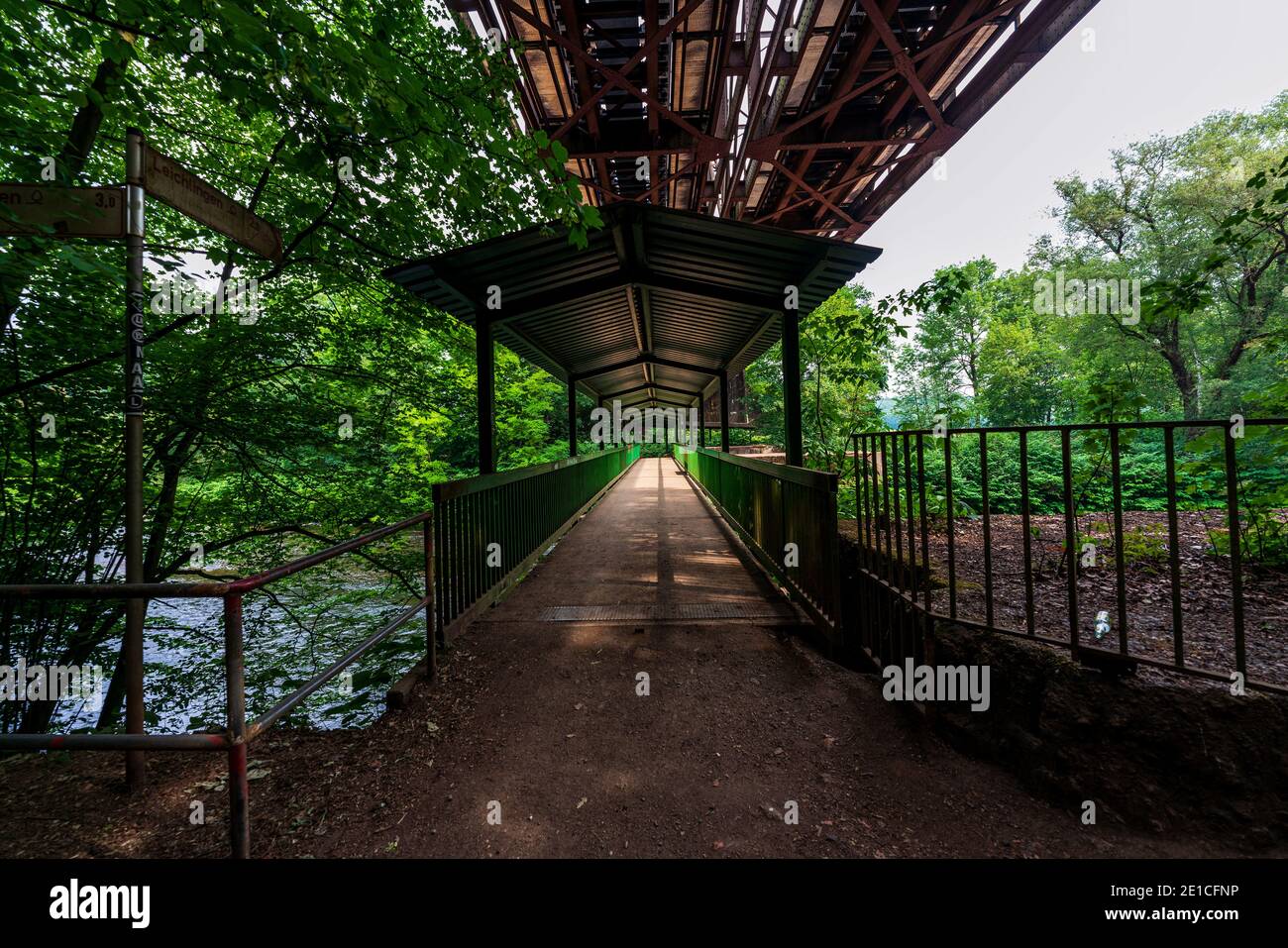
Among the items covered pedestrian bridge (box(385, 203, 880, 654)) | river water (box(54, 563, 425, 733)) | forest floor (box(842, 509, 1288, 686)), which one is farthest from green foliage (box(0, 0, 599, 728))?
forest floor (box(842, 509, 1288, 686))

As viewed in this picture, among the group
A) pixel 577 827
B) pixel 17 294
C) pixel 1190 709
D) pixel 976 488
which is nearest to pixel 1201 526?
pixel 1190 709

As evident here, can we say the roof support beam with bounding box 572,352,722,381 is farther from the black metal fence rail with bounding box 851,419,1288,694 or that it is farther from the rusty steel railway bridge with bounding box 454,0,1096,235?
the black metal fence rail with bounding box 851,419,1288,694

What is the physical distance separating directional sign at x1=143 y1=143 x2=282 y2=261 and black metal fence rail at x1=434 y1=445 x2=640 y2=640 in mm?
1845

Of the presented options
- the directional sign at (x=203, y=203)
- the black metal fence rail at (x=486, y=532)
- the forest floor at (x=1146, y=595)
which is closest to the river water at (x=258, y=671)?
the black metal fence rail at (x=486, y=532)

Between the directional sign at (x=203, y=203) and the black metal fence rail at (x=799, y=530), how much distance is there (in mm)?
3660

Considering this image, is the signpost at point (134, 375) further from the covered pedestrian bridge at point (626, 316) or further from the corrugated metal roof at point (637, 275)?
the corrugated metal roof at point (637, 275)

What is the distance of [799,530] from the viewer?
169 inches

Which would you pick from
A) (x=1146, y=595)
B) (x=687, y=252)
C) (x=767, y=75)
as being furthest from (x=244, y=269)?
(x=1146, y=595)

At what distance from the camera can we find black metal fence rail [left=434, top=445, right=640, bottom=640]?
375 centimetres

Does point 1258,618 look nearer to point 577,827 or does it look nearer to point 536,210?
point 577,827

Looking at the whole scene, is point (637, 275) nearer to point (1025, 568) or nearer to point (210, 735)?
point (1025, 568)

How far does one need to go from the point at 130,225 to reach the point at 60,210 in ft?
0.87

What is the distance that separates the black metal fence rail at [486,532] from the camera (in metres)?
3.75
